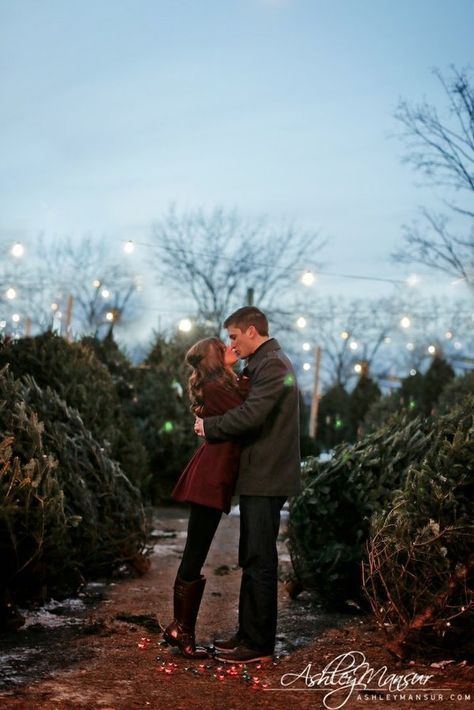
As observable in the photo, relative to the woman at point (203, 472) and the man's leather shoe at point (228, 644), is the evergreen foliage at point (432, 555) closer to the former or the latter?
the man's leather shoe at point (228, 644)

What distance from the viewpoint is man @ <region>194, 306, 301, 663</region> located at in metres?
4.73

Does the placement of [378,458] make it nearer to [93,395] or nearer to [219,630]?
[219,630]

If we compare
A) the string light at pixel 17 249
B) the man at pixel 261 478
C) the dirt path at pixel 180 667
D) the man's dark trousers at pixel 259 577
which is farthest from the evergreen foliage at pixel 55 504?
the string light at pixel 17 249

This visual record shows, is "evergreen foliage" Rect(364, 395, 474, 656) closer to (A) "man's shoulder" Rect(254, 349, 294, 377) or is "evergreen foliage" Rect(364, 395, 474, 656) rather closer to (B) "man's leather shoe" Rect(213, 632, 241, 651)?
(B) "man's leather shoe" Rect(213, 632, 241, 651)

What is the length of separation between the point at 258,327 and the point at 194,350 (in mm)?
430

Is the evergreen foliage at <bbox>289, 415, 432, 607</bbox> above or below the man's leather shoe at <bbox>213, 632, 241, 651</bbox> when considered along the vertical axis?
above

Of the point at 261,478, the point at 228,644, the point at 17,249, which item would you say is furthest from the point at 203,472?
the point at 17,249

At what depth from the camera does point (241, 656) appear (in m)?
4.69

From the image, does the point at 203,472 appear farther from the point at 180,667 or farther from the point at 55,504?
the point at 55,504

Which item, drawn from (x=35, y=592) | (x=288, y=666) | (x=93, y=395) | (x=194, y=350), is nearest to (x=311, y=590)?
(x=288, y=666)

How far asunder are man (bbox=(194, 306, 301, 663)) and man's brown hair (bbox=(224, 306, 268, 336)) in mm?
186

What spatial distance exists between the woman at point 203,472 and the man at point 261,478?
10 centimetres

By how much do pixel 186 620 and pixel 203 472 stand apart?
889mm

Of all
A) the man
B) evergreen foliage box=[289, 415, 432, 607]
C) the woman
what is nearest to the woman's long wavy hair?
the woman
